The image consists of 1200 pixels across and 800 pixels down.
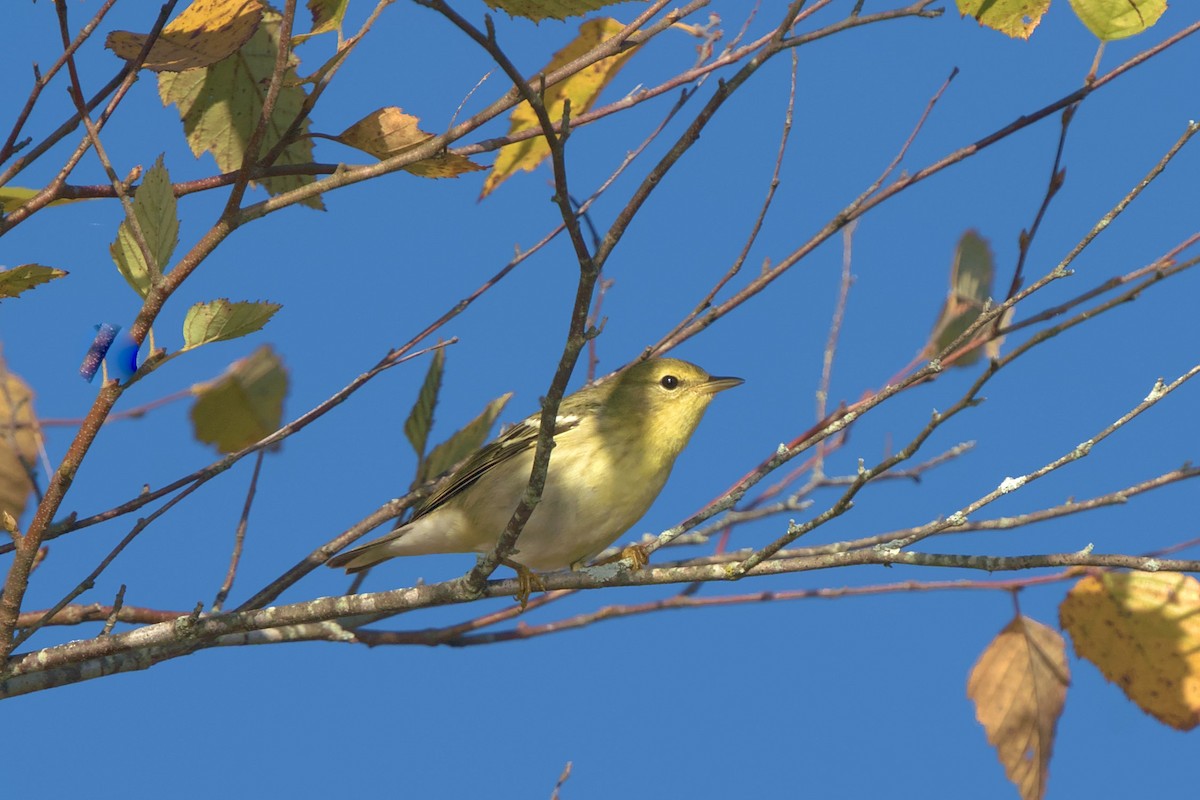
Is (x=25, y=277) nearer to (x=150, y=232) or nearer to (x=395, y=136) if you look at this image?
(x=150, y=232)

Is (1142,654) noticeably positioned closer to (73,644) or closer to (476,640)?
(476,640)

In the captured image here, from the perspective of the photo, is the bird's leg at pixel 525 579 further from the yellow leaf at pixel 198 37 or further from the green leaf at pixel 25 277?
the yellow leaf at pixel 198 37

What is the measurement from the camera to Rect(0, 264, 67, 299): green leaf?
112 inches

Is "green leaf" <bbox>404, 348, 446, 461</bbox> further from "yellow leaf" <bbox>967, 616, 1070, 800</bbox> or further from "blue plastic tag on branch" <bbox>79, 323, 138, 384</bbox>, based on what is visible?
"yellow leaf" <bbox>967, 616, 1070, 800</bbox>

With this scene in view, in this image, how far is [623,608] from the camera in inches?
179

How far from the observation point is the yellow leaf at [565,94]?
3617 mm

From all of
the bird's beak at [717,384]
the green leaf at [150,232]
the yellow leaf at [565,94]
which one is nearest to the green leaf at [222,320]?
the green leaf at [150,232]

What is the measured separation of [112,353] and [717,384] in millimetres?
3362

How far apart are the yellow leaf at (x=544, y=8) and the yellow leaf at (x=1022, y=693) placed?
249 cm

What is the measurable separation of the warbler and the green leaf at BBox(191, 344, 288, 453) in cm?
89

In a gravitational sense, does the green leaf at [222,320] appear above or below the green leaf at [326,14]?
below

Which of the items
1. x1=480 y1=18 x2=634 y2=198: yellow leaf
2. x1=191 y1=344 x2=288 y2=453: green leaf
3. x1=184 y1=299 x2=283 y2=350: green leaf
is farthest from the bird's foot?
x1=184 y1=299 x2=283 y2=350: green leaf

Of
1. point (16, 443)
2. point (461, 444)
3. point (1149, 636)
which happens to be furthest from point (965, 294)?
point (16, 443)

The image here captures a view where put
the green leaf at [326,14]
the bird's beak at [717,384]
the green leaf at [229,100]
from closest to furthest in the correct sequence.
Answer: the green leaf at [326,14]
the green leaf at [229,100]
the bird's beak at [717,384]
